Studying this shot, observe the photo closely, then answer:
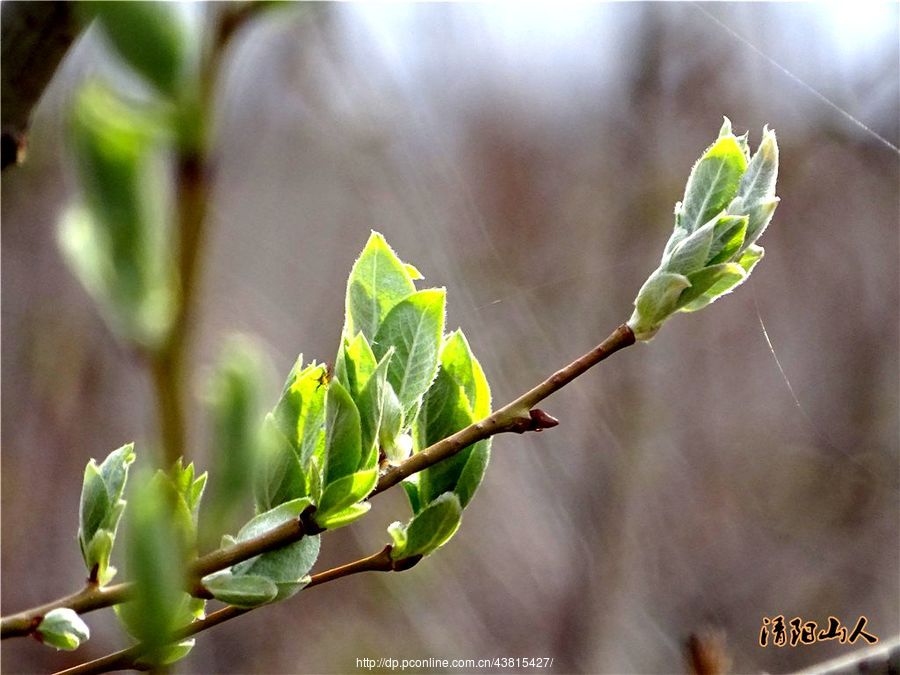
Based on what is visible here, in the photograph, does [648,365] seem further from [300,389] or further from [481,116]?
[300,389]

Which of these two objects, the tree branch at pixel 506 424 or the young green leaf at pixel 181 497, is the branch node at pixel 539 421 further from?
the young green leaf at pixel 181 497

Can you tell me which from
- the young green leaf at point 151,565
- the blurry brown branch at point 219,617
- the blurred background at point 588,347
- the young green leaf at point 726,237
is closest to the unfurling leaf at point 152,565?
the young green leaf at point 151,565

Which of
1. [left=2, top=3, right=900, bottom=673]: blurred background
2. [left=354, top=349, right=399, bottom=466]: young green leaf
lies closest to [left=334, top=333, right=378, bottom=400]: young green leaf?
[left=354, top=349, right=399, bottom=466]: young green leaf

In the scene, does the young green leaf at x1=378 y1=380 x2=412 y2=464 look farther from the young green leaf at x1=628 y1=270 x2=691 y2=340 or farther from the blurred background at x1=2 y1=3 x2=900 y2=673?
the blurred background at x1=2 y1=3 x2=900 y2=673

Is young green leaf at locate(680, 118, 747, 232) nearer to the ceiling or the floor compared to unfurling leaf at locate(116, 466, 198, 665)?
nearer to the ceiling

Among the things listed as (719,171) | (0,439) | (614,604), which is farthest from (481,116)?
(719,171)
